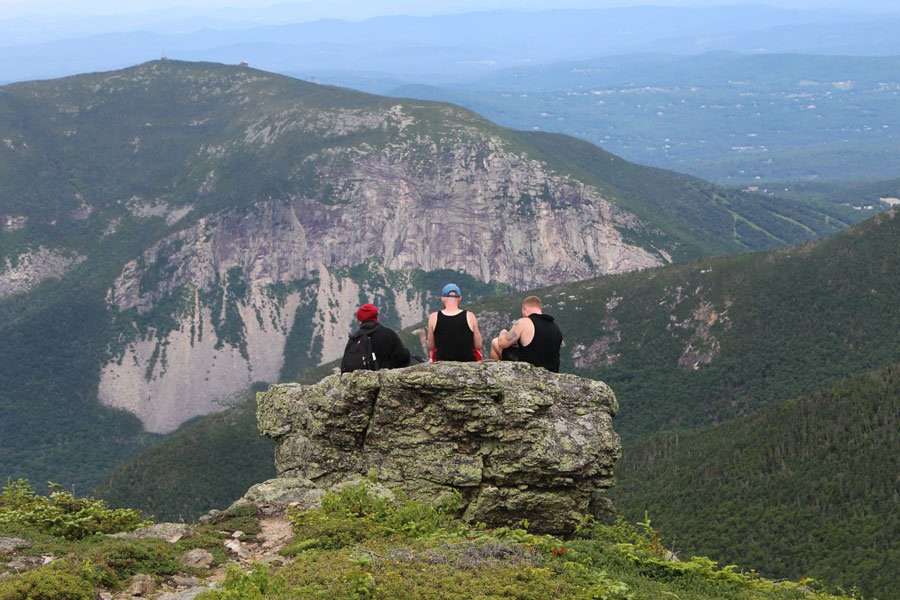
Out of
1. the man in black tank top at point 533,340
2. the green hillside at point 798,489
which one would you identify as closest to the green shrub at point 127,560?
the man in black tank top at point 533,340

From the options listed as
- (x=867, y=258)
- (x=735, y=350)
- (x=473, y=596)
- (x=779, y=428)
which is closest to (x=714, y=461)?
(x=779, y=428)

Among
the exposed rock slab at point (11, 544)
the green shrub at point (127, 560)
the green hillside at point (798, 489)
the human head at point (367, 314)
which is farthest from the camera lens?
the green hillside at point (798, 489)

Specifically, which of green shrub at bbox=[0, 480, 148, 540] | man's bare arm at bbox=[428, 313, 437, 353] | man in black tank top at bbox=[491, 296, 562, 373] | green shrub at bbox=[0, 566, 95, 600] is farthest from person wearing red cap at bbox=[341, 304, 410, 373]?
green shrub at bbox=[0, 566, 95, 600]

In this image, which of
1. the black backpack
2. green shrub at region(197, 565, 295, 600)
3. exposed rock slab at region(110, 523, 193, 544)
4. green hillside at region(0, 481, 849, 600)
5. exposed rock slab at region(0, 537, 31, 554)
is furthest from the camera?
the black backpack

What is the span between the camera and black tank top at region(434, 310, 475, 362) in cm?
2855

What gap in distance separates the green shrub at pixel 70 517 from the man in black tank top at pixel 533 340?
11.8 meters

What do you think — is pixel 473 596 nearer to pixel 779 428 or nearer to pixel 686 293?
pixel 779 428

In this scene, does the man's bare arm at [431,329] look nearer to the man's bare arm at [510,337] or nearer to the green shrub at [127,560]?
the man's bare arm at [510,337]

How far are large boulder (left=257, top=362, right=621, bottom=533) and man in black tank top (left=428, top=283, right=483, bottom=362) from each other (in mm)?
1305

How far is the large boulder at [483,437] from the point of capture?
26.6 m

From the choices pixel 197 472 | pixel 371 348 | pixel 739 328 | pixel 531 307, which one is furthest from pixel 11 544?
pixel 739 328

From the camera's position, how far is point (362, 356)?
96.7 feet

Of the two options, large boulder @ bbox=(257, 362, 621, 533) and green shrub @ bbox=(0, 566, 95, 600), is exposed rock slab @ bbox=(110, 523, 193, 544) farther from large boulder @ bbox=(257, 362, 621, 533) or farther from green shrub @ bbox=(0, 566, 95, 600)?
large boulder @ bbox=(257, 362, 621, 533)

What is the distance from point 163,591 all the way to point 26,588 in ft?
10.2
